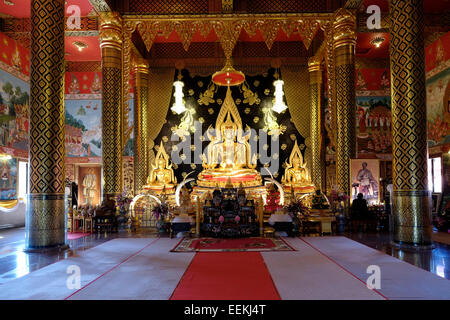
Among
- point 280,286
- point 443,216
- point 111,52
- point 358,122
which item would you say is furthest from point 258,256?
point 358,122

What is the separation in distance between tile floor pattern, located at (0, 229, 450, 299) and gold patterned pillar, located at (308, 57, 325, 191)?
5.20 m

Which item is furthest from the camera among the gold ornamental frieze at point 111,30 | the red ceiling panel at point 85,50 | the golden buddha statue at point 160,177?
the red ceiling panel at point 85,50

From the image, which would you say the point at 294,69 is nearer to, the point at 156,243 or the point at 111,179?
the point at 111,179

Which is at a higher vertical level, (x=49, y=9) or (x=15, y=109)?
(x=49, y=9)

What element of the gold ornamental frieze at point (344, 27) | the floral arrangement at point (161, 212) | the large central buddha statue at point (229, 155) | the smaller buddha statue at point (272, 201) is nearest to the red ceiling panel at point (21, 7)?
the large central buddha statue at point (229, 155)

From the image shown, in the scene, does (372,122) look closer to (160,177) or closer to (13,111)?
(160,177)

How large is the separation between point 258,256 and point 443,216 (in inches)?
197

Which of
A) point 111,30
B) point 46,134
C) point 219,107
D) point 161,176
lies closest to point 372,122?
point 219,107

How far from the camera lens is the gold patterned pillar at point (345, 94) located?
8.31m

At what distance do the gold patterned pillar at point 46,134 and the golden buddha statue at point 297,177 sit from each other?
21.4 feet

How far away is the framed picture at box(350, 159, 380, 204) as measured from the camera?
25.5 ft

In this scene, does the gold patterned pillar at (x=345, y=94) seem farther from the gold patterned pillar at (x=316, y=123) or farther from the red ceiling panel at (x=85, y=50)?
the red ceiling panel at (x=85, y=50)

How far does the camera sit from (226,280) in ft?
11.9

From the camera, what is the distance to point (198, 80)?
39.8 feet
